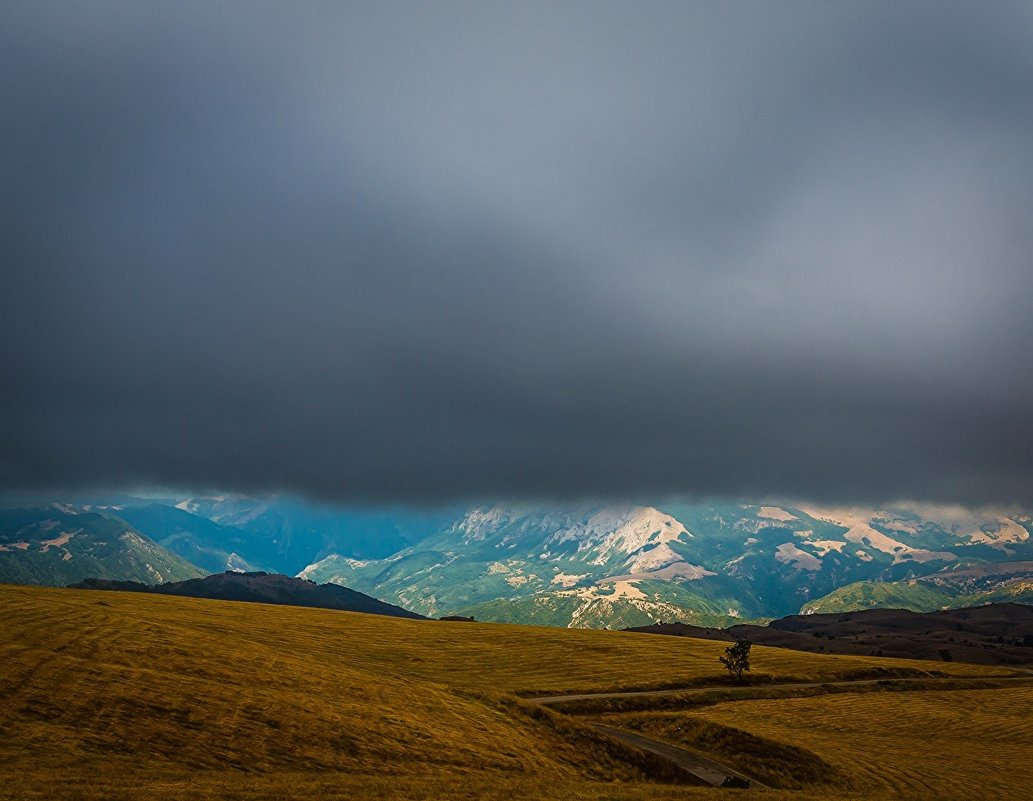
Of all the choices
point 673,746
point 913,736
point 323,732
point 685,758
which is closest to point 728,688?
point 913,736

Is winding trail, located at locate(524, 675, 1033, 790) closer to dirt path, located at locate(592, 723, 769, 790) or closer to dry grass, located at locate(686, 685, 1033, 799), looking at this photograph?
dirt path, located at locate(592, 723, 769, 790)

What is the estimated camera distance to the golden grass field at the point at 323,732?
127 feet

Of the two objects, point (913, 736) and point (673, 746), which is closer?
point (673, 746)

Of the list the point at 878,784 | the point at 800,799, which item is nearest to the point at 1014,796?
the point at 878,784

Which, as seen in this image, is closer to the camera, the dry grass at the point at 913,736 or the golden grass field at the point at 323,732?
the golden grass field at the point at 323,732

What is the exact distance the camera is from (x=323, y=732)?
5019cm

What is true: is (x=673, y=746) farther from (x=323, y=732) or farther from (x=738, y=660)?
(x=738, y=660)

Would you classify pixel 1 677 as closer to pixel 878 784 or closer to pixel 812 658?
pixel 878 784

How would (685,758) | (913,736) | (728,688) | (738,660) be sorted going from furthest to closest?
1. (738,660)
2. (728,688)
3. (913,736)
4. (685,758)

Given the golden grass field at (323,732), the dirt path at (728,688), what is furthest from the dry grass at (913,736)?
the dirt path at (728,688)

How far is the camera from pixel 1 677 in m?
48.8

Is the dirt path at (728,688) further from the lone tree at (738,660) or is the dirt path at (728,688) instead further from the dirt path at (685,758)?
the dirt path at (685,758)

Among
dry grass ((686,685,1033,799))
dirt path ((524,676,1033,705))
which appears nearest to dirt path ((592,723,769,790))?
dry grass ((686,685,1033,799))

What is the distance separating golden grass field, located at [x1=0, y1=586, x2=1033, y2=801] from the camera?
38.8m
